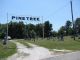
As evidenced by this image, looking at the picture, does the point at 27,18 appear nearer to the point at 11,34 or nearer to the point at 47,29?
the point at 11,34

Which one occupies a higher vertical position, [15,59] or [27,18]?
[27,18]

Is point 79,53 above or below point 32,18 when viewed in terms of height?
below

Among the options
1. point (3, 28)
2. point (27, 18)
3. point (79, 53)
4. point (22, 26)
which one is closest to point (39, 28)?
point (22, 26)

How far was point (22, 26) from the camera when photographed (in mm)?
120438

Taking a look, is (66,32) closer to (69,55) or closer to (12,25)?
(12,25)

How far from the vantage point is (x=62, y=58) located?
1661cm

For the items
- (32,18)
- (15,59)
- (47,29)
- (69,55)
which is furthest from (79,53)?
(47,29)

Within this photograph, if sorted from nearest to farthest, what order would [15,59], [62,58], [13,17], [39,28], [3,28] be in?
[62,58] < [15,59] < [13,17] < [3,28] < [39,28]

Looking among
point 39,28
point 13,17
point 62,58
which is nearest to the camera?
point 62,58

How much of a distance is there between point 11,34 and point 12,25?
3951mm

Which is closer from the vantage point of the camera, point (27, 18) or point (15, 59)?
point (15, 59)

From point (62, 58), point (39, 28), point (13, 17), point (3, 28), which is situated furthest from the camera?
point (39, 28)

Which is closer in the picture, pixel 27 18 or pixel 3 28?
pixel 27 18

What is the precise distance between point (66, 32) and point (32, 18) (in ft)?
234
